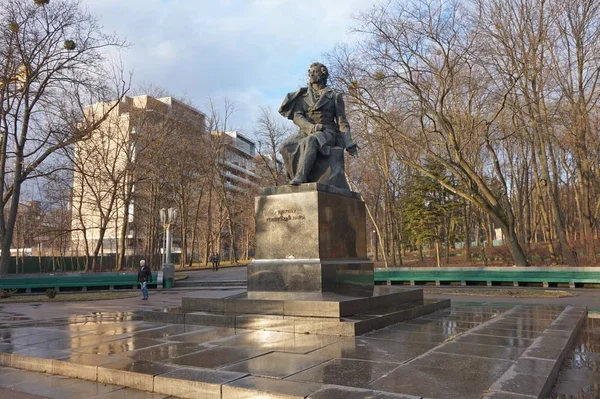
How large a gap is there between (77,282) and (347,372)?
1020 inches

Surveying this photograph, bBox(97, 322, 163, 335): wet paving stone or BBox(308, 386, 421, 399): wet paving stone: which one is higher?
BBox(308, 386, 421, 399): wet paving stone

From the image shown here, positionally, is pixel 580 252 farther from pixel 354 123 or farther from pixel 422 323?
pixel 422 323

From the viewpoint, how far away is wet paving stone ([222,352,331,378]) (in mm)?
4961

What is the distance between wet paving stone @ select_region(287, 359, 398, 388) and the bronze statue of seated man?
489 centimetres

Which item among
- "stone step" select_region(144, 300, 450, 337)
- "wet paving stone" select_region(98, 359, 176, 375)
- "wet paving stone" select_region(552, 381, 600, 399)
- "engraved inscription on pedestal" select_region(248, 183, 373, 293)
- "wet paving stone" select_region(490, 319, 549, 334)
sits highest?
"engraved inscription on pedestal" select_region(248, 183, 373, 293)

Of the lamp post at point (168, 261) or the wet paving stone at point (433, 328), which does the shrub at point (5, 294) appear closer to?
the lamp post at point (168, 261)

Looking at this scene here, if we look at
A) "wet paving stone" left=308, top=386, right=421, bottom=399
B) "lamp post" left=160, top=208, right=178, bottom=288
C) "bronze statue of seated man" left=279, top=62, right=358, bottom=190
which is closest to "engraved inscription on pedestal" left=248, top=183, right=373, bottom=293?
"bronze statue of seated man" left=279, top=62, right=358, bottom=190

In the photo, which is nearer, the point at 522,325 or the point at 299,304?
the point at 299,304

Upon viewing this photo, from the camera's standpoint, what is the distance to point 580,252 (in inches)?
1131

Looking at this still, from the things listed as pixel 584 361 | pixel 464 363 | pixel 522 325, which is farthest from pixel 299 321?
pixel 522 325

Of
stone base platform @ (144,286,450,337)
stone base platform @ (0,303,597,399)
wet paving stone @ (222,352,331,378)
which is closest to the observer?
stone base platform @ (0,303,597,399)

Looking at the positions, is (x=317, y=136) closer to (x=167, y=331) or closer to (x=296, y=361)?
(x=167, y=331)

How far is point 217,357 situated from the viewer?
18.7ft

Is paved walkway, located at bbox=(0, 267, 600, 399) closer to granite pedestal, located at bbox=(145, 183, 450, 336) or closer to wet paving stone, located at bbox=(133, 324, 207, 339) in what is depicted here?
wet paving stone, located at bbox=(133, 324, 207, 339)
